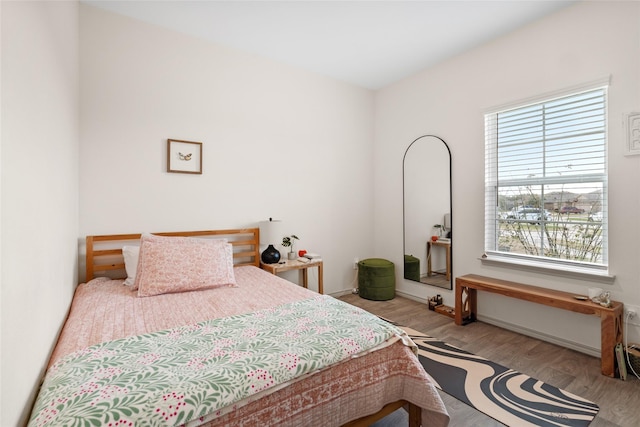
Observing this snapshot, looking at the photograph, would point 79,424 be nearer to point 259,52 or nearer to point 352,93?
point 259,52

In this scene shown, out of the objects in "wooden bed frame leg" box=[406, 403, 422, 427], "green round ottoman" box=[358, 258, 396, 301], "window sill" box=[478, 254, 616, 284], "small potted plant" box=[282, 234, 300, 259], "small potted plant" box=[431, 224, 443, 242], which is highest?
→ "small potted plant" box=[431, 224, 443, 242]

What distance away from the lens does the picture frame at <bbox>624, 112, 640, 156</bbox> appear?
7.22ft

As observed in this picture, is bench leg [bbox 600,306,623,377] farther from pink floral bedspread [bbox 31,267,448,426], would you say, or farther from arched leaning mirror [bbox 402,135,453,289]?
pink floral bedspread [bbox 31,267,448,426]

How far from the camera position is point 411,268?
12.9 ft

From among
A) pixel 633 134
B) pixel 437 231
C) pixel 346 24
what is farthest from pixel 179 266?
pixel 633 134

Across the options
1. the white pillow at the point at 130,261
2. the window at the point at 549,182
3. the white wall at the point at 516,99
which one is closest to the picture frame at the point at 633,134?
the white wall at the point at 516,99

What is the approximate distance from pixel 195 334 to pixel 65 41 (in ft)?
6.71

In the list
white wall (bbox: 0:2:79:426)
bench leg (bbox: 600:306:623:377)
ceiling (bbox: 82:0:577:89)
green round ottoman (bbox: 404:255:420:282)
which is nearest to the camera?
white wall (bbox: 0:2:79:426)

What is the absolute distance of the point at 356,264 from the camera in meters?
4.27

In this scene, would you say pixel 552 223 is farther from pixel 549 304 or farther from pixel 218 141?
pixel 218 141

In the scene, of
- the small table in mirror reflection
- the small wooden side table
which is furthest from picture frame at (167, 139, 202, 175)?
the small table in mirror reflection

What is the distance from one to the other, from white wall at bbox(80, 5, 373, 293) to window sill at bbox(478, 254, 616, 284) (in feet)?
5.76

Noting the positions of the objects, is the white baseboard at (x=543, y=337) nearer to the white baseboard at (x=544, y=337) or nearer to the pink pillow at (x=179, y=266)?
the white baseboard at (x=544, y=337)

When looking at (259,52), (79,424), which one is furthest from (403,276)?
(79,424)
